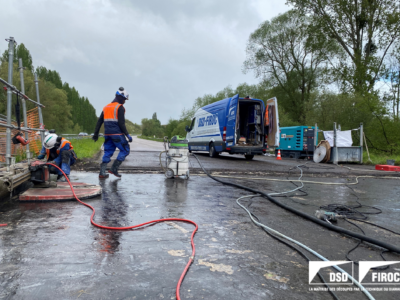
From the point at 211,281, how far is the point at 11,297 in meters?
1.28

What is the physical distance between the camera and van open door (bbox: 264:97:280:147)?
43.8 feet

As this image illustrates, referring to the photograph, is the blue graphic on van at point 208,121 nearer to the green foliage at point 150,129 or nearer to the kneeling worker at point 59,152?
the kneeling worker at point 59,152

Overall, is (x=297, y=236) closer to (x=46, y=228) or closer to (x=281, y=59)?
(x=46, y=228)

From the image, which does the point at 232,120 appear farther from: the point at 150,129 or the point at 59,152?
the point at 150,129

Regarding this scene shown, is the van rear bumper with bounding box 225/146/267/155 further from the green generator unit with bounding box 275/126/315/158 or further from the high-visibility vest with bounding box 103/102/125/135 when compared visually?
the high-visibility vest with bounding box 103/102/125/135

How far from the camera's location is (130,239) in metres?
2.93

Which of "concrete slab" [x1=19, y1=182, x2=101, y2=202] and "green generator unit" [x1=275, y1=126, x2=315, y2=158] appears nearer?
"concrete slab" [x1=19, y1=182, x2=101, y2=202]

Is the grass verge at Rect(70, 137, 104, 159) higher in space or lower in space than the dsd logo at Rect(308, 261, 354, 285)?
higher

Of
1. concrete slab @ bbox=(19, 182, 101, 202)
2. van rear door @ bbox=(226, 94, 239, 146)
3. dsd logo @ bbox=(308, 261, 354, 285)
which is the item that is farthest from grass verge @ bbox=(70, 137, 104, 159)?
dsd logo @ bbox=(308, 261, 354, 285)

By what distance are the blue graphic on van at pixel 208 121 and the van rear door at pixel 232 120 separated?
54.4 inches

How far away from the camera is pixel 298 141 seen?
18.6 meters

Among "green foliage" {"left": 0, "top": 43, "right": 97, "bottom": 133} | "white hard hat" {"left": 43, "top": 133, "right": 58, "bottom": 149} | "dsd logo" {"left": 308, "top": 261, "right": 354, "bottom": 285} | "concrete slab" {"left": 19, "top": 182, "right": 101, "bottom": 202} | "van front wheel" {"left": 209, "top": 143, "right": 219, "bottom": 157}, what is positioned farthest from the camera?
"green foliage" {"left": 0, "top": 43, "right": 97, "bottom": 133}

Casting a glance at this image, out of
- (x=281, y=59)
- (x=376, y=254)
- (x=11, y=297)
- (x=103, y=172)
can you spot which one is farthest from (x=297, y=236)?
(x=281, y=59)

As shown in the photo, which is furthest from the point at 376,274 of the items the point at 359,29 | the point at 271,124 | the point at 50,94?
the point at 50,94
